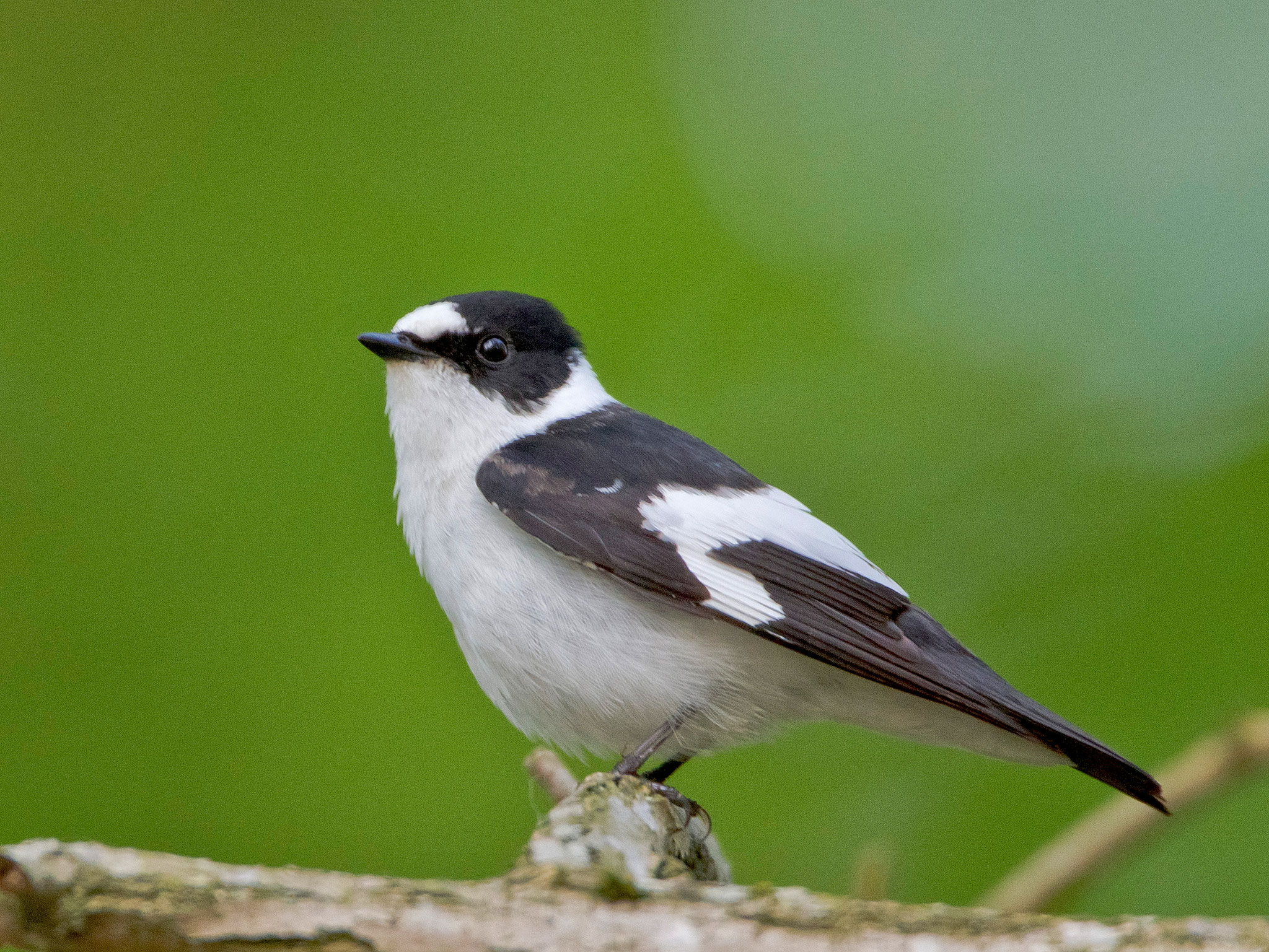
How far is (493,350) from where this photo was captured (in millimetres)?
3135

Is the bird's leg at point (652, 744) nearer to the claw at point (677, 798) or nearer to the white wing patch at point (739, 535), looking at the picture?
the claw at point (677, 798)

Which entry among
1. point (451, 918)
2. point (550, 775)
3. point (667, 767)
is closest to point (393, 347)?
point (550, 775)

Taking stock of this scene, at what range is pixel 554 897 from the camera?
1.49m

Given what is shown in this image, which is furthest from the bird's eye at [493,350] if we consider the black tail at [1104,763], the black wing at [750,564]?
the black tail at [1104,763]

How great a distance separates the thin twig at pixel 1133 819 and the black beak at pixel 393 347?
6.79 ft

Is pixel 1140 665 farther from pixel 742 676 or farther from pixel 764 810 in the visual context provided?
pixel 742 676

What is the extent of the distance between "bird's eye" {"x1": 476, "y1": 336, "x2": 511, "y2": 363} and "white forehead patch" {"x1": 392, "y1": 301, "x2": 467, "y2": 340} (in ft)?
0.22

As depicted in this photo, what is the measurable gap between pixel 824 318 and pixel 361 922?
369 cm

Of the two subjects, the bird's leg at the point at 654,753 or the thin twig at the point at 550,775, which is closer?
the bird's leg at the point at 654,753

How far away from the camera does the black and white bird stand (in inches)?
95.3

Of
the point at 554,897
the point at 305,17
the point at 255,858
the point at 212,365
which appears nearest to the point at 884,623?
the point at 554,897

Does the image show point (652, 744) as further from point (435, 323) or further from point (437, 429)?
point (435, 323)

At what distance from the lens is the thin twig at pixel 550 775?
9.52 feet

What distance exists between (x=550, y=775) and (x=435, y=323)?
1.25 m
